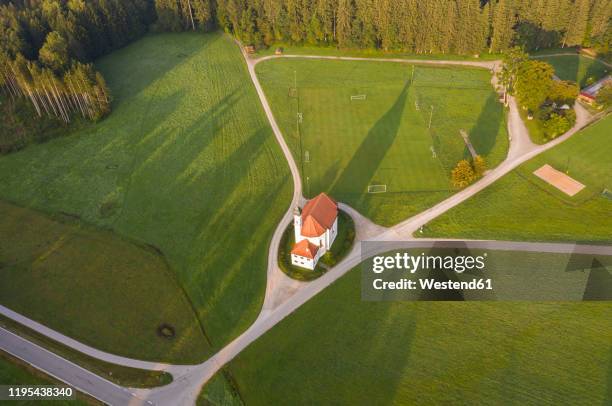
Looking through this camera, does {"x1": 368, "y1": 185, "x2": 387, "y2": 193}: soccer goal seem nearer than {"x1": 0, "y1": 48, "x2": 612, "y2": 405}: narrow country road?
No

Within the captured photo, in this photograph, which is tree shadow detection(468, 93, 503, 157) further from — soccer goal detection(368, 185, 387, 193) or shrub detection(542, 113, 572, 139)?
soccer goal detection(368, 185, 387, 193)

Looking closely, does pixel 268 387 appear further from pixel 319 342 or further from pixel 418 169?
pixel 418 169

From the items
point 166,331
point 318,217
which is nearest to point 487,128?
point 318,217

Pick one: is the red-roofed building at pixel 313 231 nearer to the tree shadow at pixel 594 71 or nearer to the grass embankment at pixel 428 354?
the grass embankment at pixel 428 354

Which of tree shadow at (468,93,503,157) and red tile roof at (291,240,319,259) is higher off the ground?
tree shadow at (468,93,503,157)

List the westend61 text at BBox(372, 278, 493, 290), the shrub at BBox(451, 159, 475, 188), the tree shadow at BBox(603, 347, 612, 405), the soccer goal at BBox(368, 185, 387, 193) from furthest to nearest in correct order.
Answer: the soccer goal at BBox(368, 185, 387, 193) → the shrub at BBox(451, 159, 475, 188) → the westend61 text at BBox(372, 278, 493, 290) → the tree shadow at BBox(603, 347, 612, 405)

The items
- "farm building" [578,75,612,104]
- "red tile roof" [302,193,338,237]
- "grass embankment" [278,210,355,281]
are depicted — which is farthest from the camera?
"farm building" [578,75,612,104]

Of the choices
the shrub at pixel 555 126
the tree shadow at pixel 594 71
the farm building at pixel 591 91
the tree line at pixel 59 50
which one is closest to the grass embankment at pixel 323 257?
the shrub at pixel 555 126

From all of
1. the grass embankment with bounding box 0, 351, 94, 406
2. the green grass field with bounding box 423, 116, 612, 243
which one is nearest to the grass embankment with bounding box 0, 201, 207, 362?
the grass embankment with bounding box 0, 351, 94, 406
